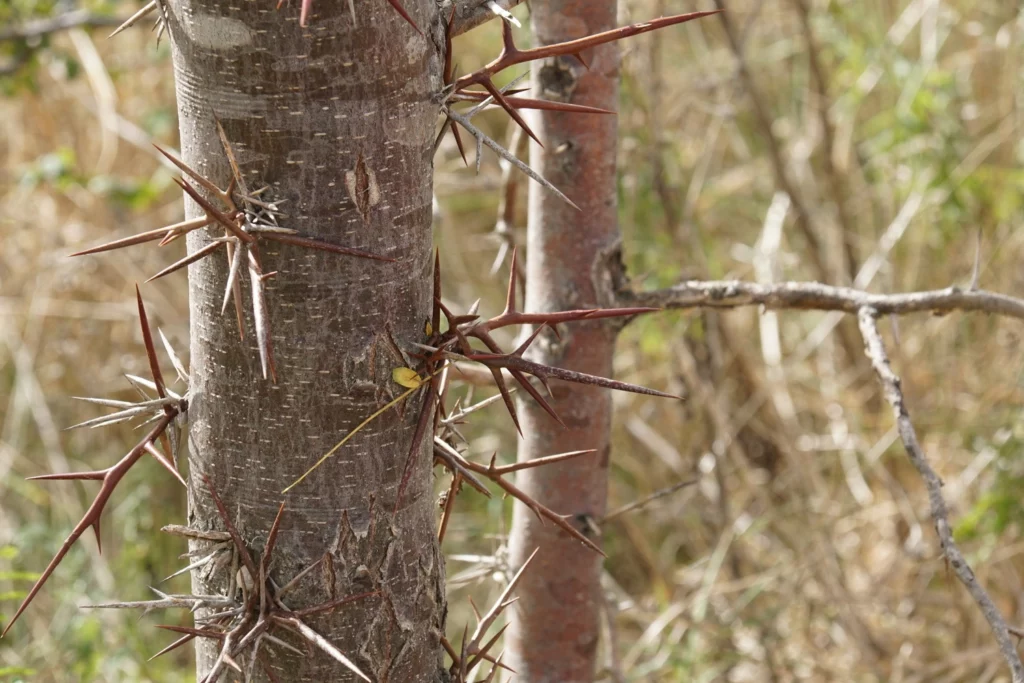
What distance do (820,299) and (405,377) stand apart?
2.18ft

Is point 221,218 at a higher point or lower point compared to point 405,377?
higher

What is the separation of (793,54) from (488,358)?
3.56m

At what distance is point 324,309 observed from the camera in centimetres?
81

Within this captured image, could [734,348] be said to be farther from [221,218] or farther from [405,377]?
[221,218]

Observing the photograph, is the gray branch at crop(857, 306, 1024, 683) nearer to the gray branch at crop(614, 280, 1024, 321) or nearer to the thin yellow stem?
the gray branch at crop(614, 280, 1024, 321)

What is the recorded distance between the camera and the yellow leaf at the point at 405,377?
2.78 feet

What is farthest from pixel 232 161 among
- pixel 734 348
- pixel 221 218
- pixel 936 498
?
pixel 734 348

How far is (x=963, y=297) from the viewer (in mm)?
1231

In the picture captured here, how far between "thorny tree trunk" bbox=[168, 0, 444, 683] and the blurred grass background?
1.35 meters

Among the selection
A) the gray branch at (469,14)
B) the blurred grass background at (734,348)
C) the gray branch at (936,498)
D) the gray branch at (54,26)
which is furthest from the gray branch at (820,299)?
the gray branch at (54,26)

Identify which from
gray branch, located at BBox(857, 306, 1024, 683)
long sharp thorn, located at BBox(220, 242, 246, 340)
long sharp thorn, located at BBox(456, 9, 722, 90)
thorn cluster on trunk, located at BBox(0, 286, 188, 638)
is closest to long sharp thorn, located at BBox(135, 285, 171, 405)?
thorn cluster on trunk, located at BBox(0, 286, 188, 638)

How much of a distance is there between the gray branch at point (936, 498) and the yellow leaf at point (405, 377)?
22.9 inches

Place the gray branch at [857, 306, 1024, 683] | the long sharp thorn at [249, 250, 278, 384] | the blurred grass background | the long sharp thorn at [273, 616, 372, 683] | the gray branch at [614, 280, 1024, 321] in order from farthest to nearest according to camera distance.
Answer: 1. the blurred grass background
2. the gray branch at [614, 280, 1024, 321]
3. the gray branch at [857, 306, 1024, 683]
4. the long sharp thorn at [273, 616, 372, 683]
5. the long sharp thorn at [249, 250, 278, 384]

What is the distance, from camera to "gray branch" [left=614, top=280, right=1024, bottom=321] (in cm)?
124
